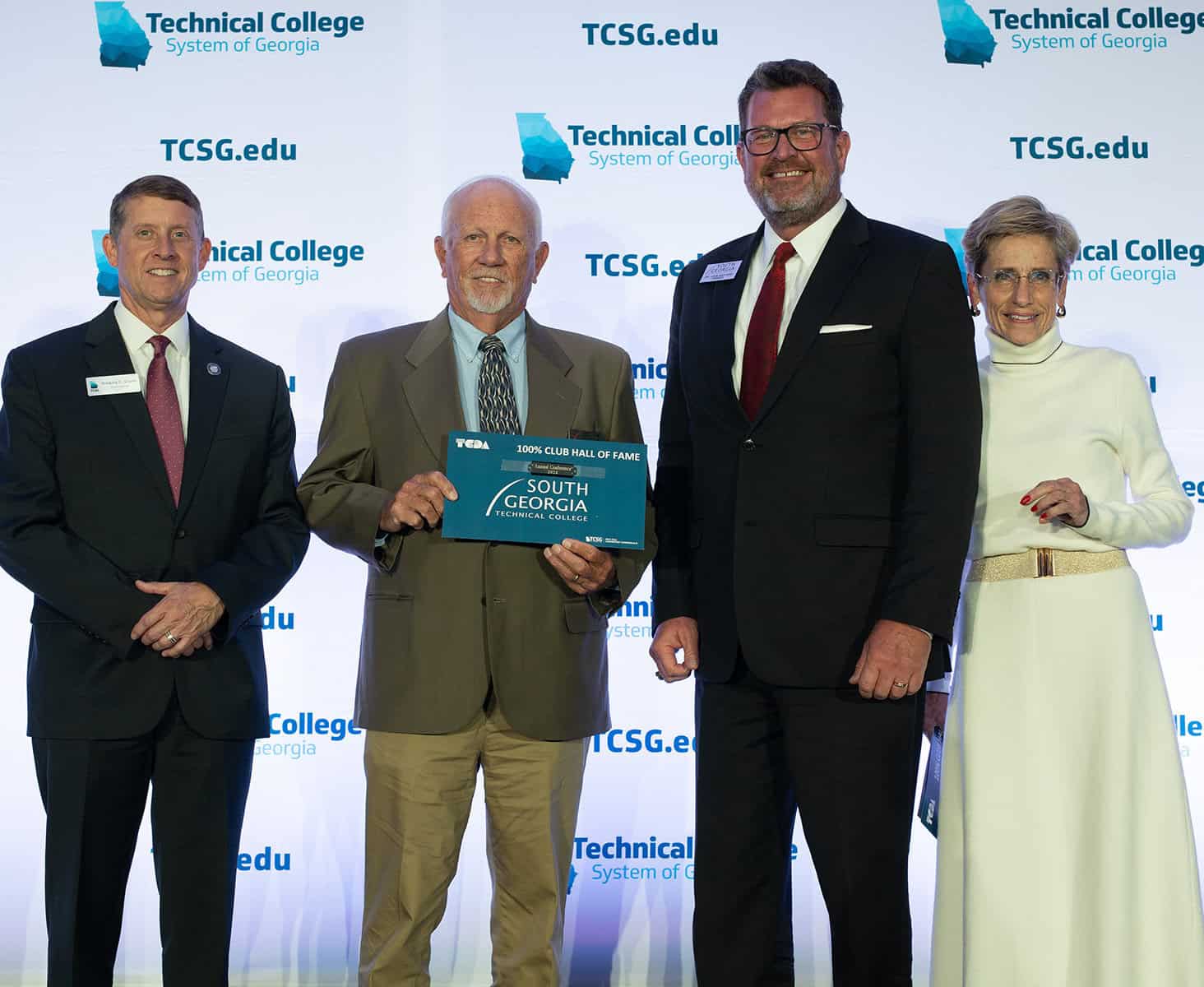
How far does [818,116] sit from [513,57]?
5.67 ft

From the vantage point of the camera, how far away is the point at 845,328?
2510 millimetres

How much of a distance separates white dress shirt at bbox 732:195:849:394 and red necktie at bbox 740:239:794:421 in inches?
0.6

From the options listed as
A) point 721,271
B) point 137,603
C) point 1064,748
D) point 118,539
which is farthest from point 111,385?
point 1064,748

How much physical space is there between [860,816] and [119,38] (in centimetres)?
341

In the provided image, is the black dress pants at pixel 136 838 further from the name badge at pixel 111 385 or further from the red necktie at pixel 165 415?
the name badge at pixel 111 385

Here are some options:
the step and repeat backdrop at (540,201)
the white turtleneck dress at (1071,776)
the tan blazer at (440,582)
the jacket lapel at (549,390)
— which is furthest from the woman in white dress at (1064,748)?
the step and repeat backdrop at (540,201)

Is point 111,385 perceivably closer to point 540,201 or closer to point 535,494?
point 535,494

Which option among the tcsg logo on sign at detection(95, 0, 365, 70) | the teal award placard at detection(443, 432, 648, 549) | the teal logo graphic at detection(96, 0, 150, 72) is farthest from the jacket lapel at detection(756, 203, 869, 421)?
the teal logo graphic at detection(96, 0, 150, 72)

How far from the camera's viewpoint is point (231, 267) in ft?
13.1

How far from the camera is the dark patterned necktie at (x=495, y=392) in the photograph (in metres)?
2.80

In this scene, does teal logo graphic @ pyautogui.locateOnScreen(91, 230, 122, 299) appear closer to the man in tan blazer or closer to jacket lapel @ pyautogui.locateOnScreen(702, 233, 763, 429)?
the man in tan blazer

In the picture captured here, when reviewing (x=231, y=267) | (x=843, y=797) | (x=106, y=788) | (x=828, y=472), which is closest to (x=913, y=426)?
(x=828, y=472)

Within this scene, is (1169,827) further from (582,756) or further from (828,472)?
(582,756)

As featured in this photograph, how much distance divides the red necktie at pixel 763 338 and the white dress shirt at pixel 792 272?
0.05ft
